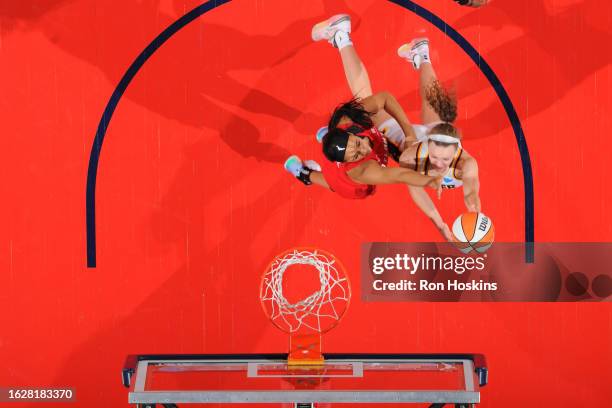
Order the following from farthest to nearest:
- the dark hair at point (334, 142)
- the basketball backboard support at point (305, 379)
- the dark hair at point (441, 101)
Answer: the dark hair at point (441, 101), the dark hair at point (334, 142), the basketball backboard support at point (305, 379)

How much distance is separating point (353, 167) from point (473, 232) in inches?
34.6

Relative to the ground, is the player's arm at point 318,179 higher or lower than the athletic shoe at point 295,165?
lower

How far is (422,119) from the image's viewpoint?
5.04 meters

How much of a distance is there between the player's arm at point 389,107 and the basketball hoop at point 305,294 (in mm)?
920

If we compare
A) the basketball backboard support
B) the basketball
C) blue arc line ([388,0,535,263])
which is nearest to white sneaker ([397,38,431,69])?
blue arc line ([388,0,535,263])

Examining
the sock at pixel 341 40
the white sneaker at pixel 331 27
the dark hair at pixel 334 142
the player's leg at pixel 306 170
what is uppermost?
the white sneaker at pixel 331 27

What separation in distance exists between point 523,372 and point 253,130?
2328 millimetres

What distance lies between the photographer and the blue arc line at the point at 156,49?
16.5 feet

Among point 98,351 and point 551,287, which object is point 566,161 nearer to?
point 551,287

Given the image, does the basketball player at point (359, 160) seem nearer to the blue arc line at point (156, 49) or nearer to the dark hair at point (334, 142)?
the dark hair at point (334, 142)

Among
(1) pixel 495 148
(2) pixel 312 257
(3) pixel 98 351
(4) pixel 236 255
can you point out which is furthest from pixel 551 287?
(3) pixel 98 351

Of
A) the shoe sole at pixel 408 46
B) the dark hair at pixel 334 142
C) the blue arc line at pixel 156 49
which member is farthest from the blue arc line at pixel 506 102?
the dark hair at pixel 334 142

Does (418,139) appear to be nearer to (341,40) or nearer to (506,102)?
(506,102)

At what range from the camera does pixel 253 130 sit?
16.7ft
